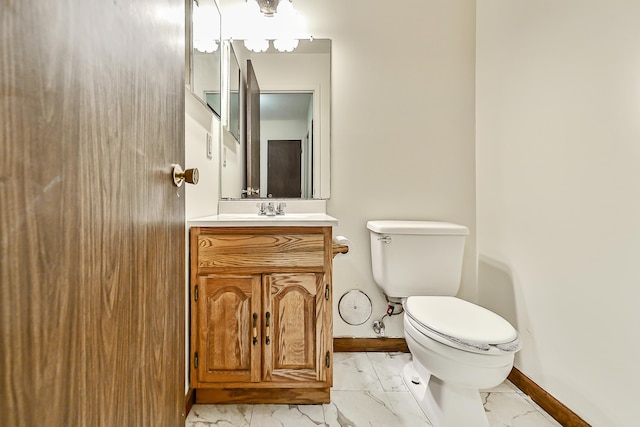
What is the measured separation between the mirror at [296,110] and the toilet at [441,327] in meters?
0.53

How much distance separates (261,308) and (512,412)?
1.20m

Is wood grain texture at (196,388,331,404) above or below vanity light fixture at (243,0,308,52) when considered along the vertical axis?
below

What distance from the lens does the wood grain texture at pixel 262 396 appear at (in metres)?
1.37

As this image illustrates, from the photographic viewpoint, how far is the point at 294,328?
1319 millimetres

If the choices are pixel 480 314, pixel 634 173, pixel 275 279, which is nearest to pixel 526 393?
pixel 480 314

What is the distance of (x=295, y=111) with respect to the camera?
1.87m

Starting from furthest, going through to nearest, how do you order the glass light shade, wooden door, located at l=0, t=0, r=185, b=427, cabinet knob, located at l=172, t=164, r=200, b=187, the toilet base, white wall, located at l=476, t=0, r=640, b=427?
the glass light shade < the toilet base < white wall, located at l=476, t=0, r=640, b=427 < cabinet knob, located at l=172, t=164, r=200, b=187 < wooden door, located at l=0, t=0, r=185, b=427

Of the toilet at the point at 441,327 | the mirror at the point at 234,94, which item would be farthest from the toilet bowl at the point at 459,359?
the mirror at the point at 234,94

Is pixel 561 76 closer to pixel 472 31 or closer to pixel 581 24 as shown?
pixel 581 24

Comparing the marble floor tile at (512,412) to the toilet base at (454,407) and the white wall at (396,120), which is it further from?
the white wall at (396,120)

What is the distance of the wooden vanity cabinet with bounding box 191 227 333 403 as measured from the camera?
130 centimetres

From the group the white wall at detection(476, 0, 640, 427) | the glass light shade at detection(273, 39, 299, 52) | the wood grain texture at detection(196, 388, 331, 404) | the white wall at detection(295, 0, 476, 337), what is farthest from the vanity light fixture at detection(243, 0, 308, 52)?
the wood grain texture at detection(196, 388, 331, 404)

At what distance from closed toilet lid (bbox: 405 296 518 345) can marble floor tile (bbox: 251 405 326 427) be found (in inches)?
23.1

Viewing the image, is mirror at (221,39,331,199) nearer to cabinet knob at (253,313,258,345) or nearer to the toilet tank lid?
the toilet tank lid
